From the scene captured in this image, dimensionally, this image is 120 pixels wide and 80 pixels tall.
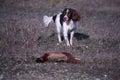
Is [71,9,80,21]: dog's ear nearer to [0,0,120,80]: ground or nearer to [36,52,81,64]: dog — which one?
[0,0,120,80]: ground

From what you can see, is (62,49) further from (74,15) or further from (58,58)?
(58,58)

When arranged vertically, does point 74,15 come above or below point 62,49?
above

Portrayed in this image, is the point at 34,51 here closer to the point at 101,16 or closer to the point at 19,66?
the point at 19,66

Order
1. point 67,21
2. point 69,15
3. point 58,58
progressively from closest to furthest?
point 58,58, point 69,15, point 67,21

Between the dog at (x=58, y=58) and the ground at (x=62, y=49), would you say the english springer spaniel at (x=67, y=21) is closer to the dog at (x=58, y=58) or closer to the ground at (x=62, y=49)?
the ground at (x=62, y=49)

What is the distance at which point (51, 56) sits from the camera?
8.78 meters

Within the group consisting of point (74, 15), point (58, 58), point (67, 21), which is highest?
point (74, 15)

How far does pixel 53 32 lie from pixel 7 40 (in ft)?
9.37

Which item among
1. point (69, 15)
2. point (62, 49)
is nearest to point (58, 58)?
point (62, 49)

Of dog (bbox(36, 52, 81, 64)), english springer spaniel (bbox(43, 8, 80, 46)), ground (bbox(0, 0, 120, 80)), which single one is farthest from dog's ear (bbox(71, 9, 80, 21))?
dog (bbox(36, 52, 81, 64))

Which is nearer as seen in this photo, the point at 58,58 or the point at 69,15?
the point at 58,58

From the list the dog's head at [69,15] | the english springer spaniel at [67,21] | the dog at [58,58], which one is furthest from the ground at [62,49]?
the dog's head at [69,15]

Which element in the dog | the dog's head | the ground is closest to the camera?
the ground

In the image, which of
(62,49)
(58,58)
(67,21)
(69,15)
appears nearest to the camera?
(58,58)
